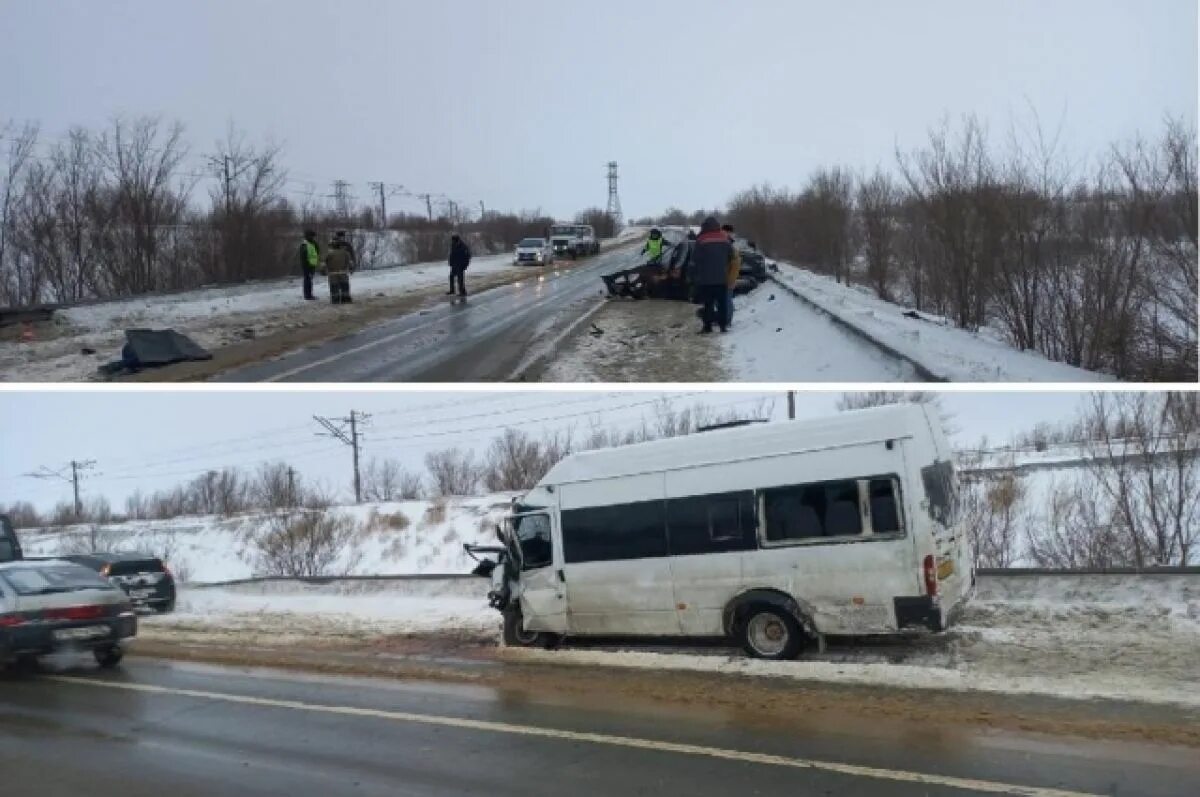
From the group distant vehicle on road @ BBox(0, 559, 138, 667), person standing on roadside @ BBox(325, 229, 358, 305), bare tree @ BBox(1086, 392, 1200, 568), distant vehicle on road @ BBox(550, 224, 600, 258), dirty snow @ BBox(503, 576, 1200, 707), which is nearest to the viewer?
dirty snow @ BBox(503, 576, 1200, 707)

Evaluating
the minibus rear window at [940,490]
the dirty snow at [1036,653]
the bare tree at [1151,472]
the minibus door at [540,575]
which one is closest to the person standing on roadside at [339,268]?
the minibus door at [540,575]

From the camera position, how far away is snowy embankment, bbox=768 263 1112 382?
1192 centimetres

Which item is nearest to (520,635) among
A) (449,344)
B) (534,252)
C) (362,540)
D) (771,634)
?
(771,634)

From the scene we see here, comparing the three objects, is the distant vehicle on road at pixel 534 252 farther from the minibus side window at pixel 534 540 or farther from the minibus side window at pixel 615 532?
the minibus side window at pixel 615 532

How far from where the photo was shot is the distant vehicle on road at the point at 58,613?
1207cm

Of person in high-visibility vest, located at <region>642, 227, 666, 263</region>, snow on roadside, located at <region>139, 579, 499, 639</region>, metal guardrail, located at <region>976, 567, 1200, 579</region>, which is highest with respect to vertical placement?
person in high-visibility vest, located at <region>642, 227, 666, 263</region>

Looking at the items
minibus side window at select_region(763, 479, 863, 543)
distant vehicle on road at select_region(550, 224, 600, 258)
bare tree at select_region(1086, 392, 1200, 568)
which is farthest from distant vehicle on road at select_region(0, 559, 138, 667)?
bare tree at select_region(1086, 392, 1200, 568)

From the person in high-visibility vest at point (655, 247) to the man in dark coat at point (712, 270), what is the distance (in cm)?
274

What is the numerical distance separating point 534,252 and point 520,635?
16.5 metres

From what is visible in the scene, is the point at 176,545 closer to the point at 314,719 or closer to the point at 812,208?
the point at 812,208

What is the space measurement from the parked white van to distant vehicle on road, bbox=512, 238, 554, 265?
15.0 m

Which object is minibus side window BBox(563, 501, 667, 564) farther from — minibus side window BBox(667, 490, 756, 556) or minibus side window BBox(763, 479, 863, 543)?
minibus side window BBox(763, 479, 863, 543)

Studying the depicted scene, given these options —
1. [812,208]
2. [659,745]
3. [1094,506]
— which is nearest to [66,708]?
[659,745]

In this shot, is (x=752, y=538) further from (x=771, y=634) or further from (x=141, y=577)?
(x=141, y=577)
